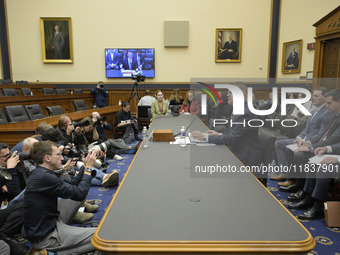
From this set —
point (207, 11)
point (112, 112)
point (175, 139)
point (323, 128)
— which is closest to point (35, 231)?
point (175, 139)

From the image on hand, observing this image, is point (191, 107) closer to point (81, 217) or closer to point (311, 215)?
point (311, 215)

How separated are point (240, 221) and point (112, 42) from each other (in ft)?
30.9

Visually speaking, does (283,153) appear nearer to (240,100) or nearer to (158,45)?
(240,100)

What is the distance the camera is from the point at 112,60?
9742 millimetres

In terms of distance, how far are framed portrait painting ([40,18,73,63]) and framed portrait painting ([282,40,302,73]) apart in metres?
7.30

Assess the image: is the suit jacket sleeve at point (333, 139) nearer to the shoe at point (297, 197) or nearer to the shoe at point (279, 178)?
the shoe at point (297, 197)

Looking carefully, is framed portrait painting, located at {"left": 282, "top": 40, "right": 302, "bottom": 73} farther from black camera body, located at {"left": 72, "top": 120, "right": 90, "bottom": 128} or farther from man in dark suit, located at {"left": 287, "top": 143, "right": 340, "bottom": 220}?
black camera body, located at {"left": 72, "top": 120, "right": 90, "bottom": 128}

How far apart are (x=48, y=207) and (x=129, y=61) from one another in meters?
8.35

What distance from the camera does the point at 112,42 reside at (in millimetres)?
9742

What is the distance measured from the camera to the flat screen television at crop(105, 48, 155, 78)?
9.71 m

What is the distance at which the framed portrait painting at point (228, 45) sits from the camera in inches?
377

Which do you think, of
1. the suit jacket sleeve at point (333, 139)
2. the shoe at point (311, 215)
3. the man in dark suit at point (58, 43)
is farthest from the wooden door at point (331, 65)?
the man in dark suit at point (58, 43)

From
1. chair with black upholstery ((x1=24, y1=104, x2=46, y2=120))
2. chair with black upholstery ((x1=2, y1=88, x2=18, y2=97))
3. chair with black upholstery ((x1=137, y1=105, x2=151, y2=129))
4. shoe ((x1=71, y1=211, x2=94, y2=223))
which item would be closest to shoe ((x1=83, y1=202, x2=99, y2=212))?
shoe ((x1=71, y1=211, x2=94, y2=223))

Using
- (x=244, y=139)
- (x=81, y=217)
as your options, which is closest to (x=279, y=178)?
(x=244, y=139)
